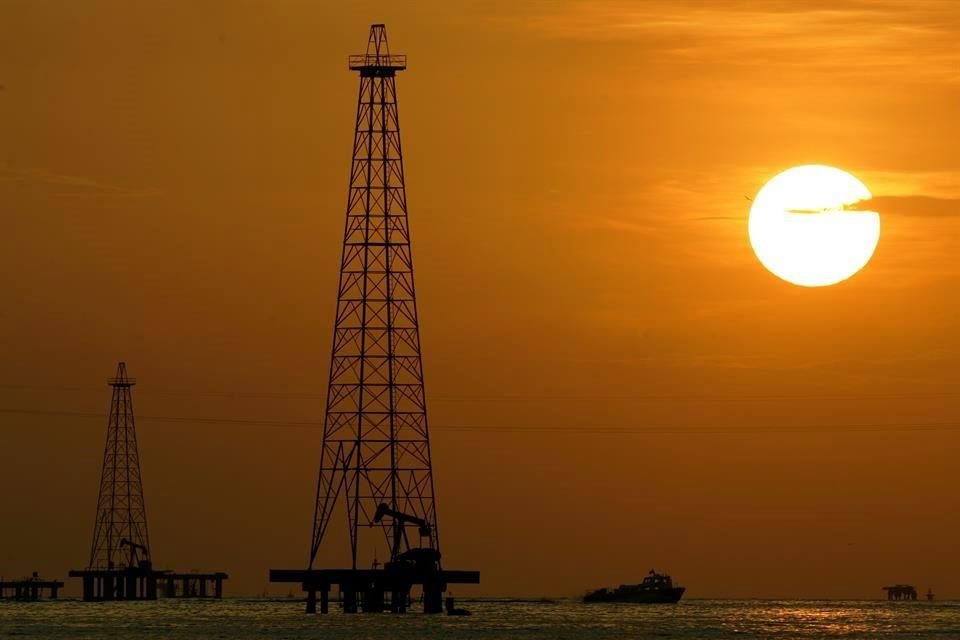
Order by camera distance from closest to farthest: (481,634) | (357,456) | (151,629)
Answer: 1. (357,456)
2. (481,634)
3. (151,629)

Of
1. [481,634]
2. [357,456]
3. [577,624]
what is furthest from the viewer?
[577,624]

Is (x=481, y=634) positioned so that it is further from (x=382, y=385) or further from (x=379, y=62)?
(x=379, y=62)

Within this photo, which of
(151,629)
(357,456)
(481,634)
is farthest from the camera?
(151,629)

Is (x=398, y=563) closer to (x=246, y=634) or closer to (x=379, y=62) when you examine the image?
(x=246, y=634)

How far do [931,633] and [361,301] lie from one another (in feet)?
210

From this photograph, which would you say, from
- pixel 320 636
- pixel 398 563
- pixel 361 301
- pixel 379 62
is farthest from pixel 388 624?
pixel 379 62

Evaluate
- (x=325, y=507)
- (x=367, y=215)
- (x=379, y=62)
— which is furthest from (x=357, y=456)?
(x=379, y=62)

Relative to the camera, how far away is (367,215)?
138 m

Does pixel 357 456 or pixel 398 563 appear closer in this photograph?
pixel 357 456

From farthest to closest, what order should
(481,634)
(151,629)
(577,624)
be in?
(577,624), (151,629), (481,634)

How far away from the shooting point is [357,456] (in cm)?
13625

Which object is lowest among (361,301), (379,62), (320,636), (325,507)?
(320,636)

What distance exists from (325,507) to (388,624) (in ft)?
63.2

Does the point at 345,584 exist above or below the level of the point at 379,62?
below
